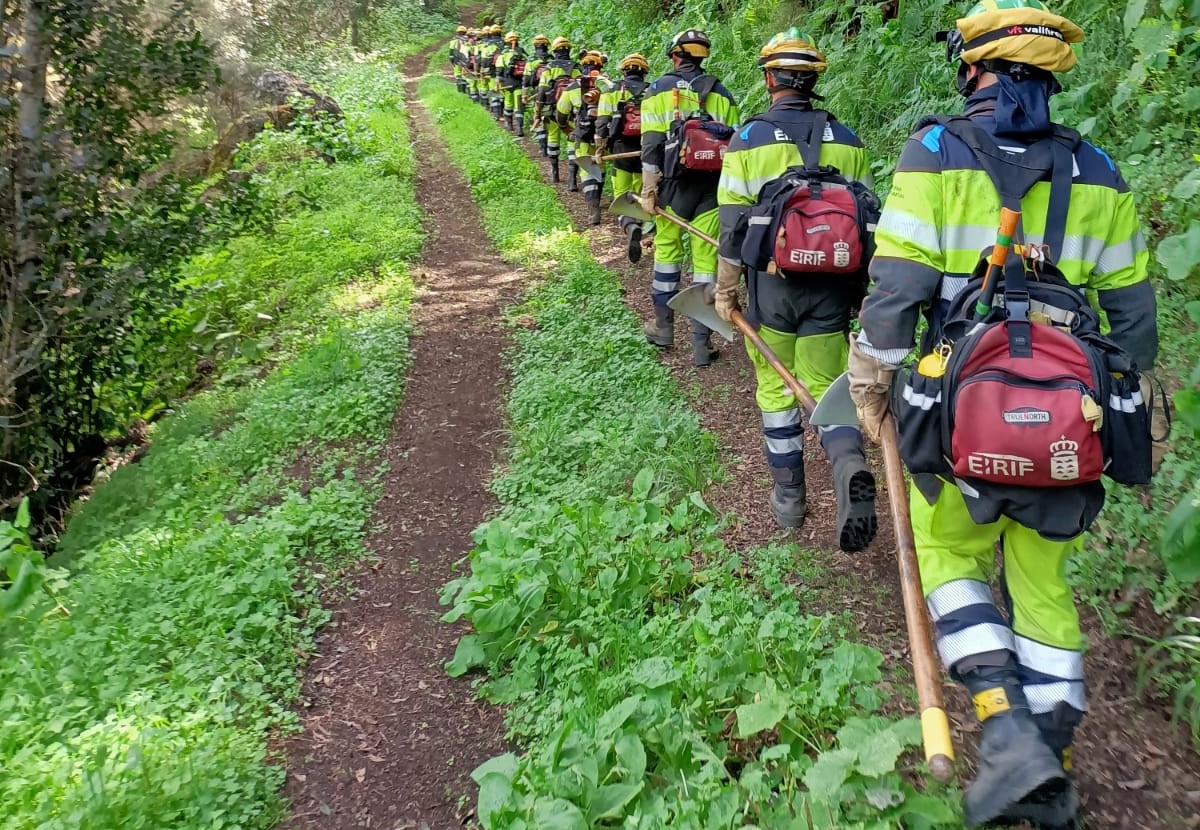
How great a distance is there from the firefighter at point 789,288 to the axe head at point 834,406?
0.38m

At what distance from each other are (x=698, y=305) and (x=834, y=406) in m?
2.30

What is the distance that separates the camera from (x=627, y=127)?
912cm

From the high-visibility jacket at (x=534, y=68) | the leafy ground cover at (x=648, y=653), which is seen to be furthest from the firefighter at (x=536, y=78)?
the leafy ground cover at (x=648, y=653)

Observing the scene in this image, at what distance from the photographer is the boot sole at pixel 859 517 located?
3627 mm

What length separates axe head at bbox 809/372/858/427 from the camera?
3426 mm

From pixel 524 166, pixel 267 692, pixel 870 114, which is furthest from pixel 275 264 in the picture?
pixel 267 692

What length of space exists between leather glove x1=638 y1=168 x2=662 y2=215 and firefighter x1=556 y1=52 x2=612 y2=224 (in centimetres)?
460

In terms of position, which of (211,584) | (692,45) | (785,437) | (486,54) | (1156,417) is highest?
(692,45)

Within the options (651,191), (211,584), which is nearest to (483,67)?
(651,191)

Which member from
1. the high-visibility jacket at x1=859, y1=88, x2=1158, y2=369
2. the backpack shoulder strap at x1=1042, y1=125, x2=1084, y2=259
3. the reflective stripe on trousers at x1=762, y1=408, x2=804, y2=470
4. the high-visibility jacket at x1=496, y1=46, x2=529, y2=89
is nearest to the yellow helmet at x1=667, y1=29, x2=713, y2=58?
the reflective stripe on trousers at x1=762, y1=408, x2=804, y2=470

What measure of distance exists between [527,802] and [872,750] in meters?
1.13

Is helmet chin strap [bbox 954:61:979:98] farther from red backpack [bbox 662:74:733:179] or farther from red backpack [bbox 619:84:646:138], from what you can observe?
red backpack [bbox 619:84:646:138]

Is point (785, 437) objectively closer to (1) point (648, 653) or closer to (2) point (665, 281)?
(1) point (648, 653)

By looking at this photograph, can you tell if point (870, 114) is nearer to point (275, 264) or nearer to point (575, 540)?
point (575, 540)
